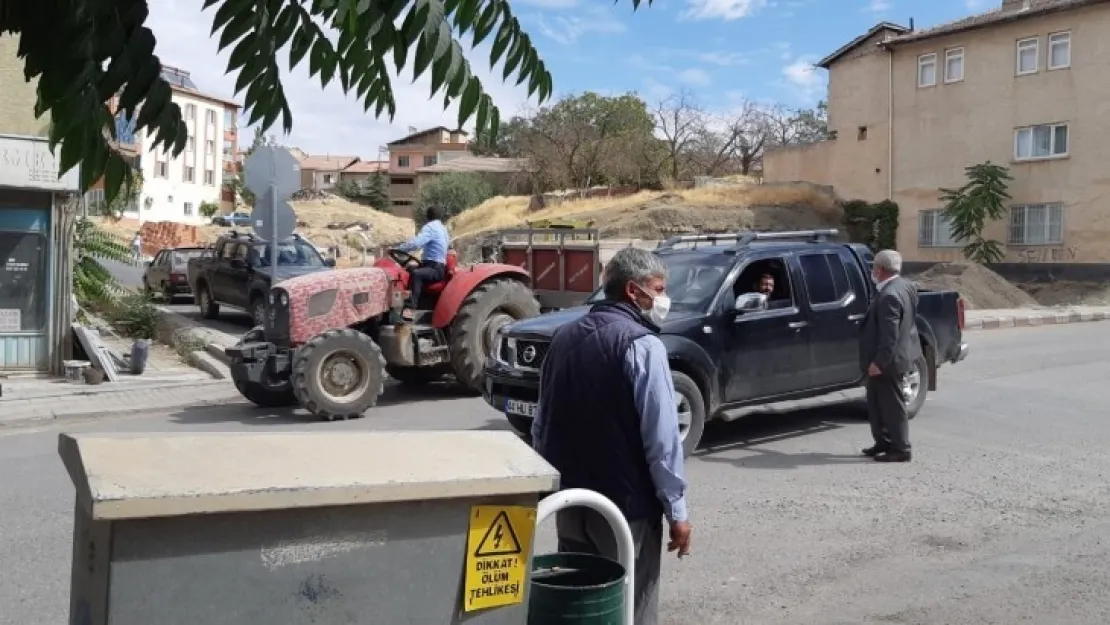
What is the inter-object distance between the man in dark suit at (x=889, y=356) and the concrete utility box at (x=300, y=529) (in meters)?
6.50

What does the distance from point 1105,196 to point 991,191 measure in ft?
10.6

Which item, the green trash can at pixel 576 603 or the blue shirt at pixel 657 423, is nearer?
the green trash can at pixel 576 603

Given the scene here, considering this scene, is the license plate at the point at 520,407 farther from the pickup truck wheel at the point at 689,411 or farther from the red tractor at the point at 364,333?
the red tractor at the point at 364,333

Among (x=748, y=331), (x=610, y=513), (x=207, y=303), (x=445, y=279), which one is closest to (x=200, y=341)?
(x=207, y=303)

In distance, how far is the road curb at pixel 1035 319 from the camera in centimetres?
2280

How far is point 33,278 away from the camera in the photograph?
14.4 metres

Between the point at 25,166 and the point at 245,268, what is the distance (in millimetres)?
7387

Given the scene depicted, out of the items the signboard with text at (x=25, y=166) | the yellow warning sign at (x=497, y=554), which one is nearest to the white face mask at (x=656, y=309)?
the yellow warning sign at (x=497, y=554)

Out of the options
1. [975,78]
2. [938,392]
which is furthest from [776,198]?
[938,392]

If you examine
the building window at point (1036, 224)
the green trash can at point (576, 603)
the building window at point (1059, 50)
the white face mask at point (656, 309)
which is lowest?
the green trash can at point (576, 603)

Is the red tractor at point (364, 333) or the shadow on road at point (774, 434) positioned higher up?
the red tractor at point (364, 333)

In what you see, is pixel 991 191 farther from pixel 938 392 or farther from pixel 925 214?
pixel 938 392

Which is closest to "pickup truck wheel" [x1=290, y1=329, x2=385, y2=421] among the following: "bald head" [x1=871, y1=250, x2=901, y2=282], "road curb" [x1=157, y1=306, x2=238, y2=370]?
"road curb" [x1=157, y1=306, x2=238, y2=370]

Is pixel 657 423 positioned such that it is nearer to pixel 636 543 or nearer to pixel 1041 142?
pixel 636 543
